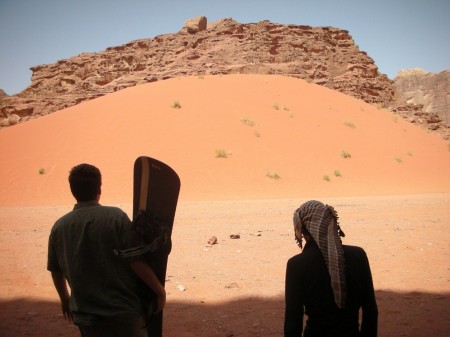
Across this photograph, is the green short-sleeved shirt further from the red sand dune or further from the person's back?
the red sand dune

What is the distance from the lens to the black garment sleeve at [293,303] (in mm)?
1979

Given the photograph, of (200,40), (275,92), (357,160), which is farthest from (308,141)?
(200,40)

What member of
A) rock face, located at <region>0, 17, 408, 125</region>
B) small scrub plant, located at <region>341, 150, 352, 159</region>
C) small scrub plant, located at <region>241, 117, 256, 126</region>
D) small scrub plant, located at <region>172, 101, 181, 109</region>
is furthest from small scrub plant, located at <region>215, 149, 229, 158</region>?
rock face, located at <region>0, 17, 408, 125</region>

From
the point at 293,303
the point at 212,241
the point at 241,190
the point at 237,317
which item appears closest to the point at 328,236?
the point at 293,303

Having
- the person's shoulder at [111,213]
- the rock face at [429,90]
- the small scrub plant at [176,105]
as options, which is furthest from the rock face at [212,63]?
the person's shoulder at [111,213]

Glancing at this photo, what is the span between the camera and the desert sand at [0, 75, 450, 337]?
4828 mm

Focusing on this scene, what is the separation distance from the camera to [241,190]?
57.4ft

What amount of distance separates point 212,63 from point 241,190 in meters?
38.5

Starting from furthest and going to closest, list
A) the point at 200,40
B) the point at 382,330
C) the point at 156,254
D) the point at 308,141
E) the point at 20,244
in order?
the point at 200,40
the point at 308,141
the point at 20,244
the point at 382,330
the point at 156,254

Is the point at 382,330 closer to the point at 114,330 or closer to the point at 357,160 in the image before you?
the point at 114,330

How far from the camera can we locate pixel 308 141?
23.9m

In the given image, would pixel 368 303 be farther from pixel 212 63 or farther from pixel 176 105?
pixel 212 63

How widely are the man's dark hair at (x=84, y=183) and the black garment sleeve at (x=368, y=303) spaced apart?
1.56 metres

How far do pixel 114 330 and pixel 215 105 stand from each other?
25840 millimetres
